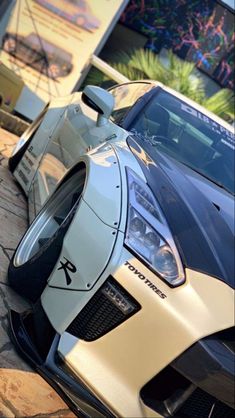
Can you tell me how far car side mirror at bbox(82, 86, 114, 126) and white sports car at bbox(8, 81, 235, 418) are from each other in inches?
22.6

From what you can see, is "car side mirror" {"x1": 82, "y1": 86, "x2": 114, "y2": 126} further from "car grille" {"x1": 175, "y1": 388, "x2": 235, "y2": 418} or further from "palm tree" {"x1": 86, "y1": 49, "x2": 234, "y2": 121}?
"palm tree" {"x1": 86, "y1": 49, "x2": 234, "y2": 121}

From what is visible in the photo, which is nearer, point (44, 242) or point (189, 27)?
point (44, 242)

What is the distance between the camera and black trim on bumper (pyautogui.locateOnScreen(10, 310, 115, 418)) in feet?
7.64

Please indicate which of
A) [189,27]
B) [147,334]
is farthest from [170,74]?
[147,334]

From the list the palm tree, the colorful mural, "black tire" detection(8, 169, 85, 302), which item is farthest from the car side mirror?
the colorful mural

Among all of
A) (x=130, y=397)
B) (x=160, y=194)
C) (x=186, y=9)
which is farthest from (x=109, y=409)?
(x=186, y=9)

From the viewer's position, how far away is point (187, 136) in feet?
13.4

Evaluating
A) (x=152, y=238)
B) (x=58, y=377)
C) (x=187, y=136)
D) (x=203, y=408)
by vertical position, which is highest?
(x=187, y=136)

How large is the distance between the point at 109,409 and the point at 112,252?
62 centimetres

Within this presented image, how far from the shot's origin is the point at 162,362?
86.7 inches

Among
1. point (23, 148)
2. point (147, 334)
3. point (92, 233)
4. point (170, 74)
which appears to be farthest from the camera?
point (170, 74)

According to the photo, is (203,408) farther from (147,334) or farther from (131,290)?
(131,290)

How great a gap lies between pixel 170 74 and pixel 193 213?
8.31 m

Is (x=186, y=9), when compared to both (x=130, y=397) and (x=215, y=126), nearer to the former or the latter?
(x=215, y=126)
